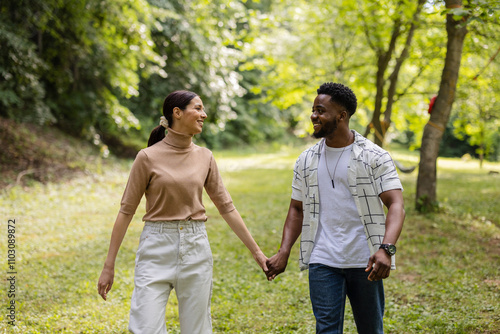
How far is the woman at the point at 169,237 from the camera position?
2.91 metres

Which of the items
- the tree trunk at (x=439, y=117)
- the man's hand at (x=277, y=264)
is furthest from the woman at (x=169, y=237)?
the tree trunk at (x=439, y=117)

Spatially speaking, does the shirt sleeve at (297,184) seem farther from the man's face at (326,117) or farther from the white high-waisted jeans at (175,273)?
the white high-waisted jeans at (175,273)

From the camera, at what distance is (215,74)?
722 inches

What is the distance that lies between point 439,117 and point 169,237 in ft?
26.0

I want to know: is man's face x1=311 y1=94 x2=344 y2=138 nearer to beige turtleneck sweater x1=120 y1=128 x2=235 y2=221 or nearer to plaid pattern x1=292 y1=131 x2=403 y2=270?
plaid pattern x1=292 y1=131 x2=403 y2=270

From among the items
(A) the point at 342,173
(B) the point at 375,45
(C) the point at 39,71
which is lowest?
(A) the point at 342,173

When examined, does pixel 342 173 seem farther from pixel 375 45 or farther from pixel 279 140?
pixel 279 140

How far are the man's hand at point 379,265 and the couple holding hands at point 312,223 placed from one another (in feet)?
0.24

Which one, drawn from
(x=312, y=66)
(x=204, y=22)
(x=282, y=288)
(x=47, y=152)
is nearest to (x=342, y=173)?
(x=282, y=288)

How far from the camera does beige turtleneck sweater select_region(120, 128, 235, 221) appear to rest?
2.97m

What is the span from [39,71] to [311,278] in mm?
10825

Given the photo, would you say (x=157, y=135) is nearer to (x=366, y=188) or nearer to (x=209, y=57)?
(x=366, y=188)

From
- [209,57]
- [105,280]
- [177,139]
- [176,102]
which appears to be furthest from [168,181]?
[209,57]

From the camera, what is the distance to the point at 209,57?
56.2 feet
